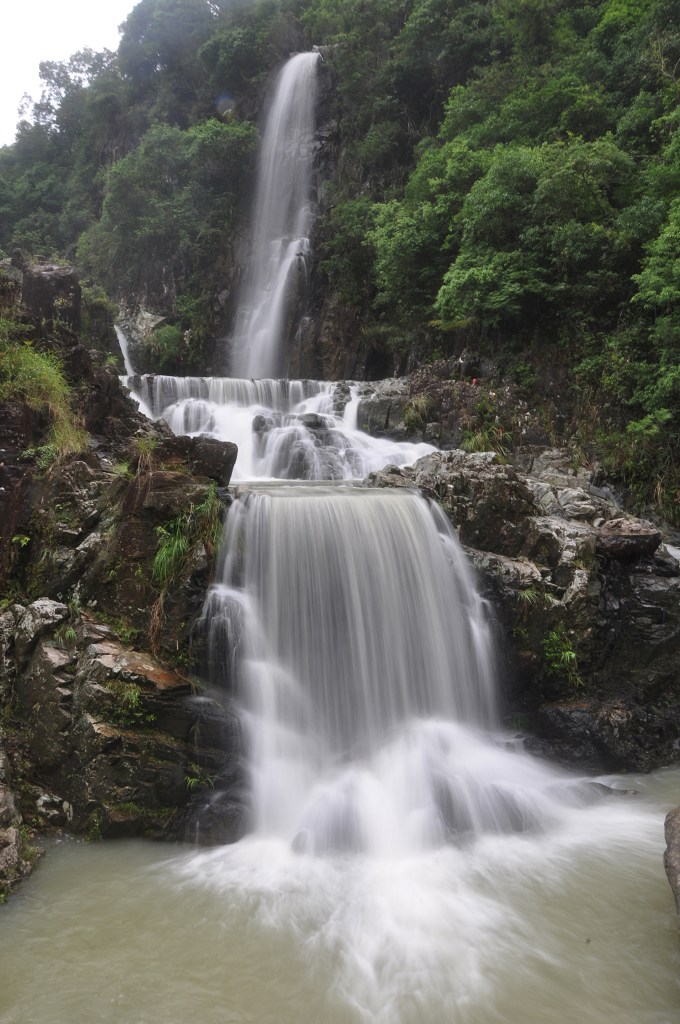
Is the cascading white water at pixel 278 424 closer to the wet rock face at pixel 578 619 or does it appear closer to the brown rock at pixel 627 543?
the wet rock face at pixel 578 619

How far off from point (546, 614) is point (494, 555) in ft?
3.05

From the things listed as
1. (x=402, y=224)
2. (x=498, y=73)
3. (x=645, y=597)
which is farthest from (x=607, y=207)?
(x=645, y=597)

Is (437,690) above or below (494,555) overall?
below

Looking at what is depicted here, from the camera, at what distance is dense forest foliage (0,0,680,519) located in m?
12.0

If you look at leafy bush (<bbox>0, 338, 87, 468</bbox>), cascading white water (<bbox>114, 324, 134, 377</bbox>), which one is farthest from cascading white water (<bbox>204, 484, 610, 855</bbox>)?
cascading white water (<bbox>114, 324, 134, 377</bbox>)

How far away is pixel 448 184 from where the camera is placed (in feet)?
49.1

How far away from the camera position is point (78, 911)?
385 cm

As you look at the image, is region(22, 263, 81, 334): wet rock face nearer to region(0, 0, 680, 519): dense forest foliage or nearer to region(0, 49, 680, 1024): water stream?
region(0, 49, 680, 1024): water stream

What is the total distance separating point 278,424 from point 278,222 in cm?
1433

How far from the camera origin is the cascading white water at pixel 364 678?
5.15 metres

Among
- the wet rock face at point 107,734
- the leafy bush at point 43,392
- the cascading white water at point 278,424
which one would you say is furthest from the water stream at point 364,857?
the cascading white water at point 278,424

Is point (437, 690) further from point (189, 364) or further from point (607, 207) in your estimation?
point (189, 364)

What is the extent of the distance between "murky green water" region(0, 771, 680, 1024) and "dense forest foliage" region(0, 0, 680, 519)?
8062 millimetres

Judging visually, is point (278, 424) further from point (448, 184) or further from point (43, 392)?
point (448, 184)
